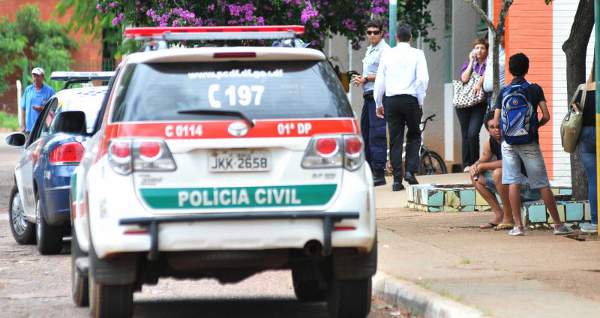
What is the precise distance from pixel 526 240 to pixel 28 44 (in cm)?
5567

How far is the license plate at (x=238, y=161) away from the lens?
8.31 meters

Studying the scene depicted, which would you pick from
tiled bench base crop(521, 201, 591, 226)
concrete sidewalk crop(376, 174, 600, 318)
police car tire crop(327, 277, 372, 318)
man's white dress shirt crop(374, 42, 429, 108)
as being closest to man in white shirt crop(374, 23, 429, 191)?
man's white dress shirt crop(374, 42, 429, 108)

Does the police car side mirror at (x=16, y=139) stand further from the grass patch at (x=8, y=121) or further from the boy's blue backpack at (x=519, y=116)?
the grass patch at (x=8, y=121)

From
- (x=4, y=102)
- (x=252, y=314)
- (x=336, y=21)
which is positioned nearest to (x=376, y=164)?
(x=336, y=21)

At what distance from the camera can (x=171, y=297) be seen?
10.7 m

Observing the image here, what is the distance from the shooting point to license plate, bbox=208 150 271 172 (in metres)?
8.31

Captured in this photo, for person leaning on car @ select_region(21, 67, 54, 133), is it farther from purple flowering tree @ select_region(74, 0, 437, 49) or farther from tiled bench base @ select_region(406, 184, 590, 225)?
tiled bench base @ select_region(406, 184, 590, 225)

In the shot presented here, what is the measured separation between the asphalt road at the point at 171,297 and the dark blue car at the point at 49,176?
0.49 m

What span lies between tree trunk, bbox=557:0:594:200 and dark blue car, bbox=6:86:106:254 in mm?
4565

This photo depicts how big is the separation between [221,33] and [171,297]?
234cm

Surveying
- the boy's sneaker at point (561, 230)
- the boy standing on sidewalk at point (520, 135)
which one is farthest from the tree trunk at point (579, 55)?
the boy standing on sidewalk at point (520, 135)

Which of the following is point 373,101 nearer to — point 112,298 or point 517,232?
point 517,232

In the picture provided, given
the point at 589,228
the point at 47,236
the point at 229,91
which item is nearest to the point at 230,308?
the point at 229,91

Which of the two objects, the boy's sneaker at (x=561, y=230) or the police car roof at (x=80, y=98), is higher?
the police car roof at (x=80, y=98)
